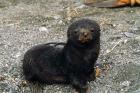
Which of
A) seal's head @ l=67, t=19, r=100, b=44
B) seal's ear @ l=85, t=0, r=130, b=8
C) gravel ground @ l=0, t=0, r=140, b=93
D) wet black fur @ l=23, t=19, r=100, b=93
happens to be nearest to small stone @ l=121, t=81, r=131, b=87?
gravel ground @ l=0, t=0, r=140, b=93

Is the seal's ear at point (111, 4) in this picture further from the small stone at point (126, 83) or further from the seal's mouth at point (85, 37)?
the seal's mouth at point (85, 37)

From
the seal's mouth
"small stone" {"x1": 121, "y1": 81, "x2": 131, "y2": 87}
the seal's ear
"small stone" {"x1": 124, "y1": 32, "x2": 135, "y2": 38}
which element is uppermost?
the seal's mouth

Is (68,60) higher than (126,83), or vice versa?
(68,60)

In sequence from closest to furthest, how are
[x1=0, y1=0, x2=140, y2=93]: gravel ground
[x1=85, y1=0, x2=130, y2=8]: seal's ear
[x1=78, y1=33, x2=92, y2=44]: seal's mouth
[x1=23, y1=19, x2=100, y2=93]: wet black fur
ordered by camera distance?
[x1=78, y1=33, x2=92, y2=44]: seal's mouth, [x1=23, y1=19, x2=100, y2=93]: wet black fur, [x1=0, y1=0, x2=140, y2=93]: gravel ground, [x1=85, y1=0, x2=130, y2=8]: seal's ear

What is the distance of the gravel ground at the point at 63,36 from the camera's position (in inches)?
259

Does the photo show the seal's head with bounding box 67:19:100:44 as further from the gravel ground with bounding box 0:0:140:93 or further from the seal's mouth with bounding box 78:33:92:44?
the gravel ground with bounding box 0:0:140:93

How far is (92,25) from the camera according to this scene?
20.3 feet

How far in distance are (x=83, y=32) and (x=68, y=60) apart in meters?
0.40

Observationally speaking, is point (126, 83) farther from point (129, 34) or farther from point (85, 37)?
point (129, 34)

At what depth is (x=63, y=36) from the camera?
795cm

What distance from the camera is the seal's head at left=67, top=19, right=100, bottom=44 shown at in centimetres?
606

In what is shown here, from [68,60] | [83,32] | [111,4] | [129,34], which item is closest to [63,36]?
[129,34]

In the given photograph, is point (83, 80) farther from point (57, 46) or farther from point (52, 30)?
point (52, 30)

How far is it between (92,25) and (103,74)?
82 cm
